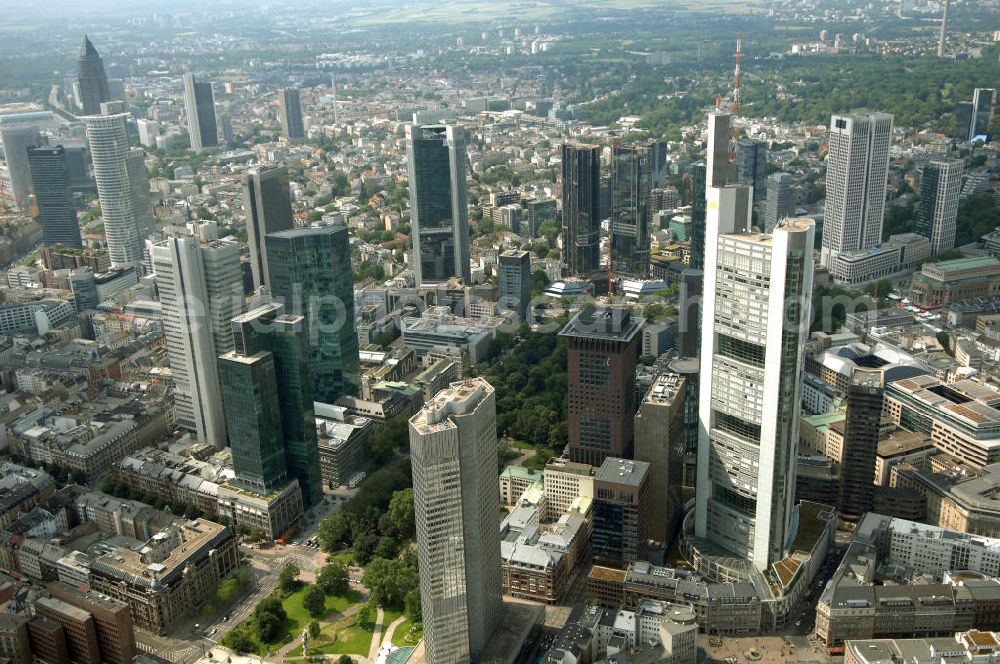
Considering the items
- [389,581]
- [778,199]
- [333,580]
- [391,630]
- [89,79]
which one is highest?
[89,79]

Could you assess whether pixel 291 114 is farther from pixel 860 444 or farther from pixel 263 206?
pixel 860 444

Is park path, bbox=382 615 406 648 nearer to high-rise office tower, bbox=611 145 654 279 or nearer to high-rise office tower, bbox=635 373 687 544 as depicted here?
high-rise office tower, bbox=635 373 687 544

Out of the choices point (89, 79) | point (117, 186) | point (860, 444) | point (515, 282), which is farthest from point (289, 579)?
point (89, 79)

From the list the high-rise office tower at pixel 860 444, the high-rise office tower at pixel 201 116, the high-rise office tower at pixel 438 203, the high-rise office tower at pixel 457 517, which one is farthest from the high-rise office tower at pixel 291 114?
the high-rise office tower at pixel 457 517

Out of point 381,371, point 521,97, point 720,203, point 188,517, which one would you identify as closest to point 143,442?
point 188,517

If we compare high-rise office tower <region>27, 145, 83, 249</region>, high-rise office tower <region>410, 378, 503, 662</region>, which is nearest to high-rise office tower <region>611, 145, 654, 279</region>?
high-rise office tower <region>410, 378, 503, 662</region>
